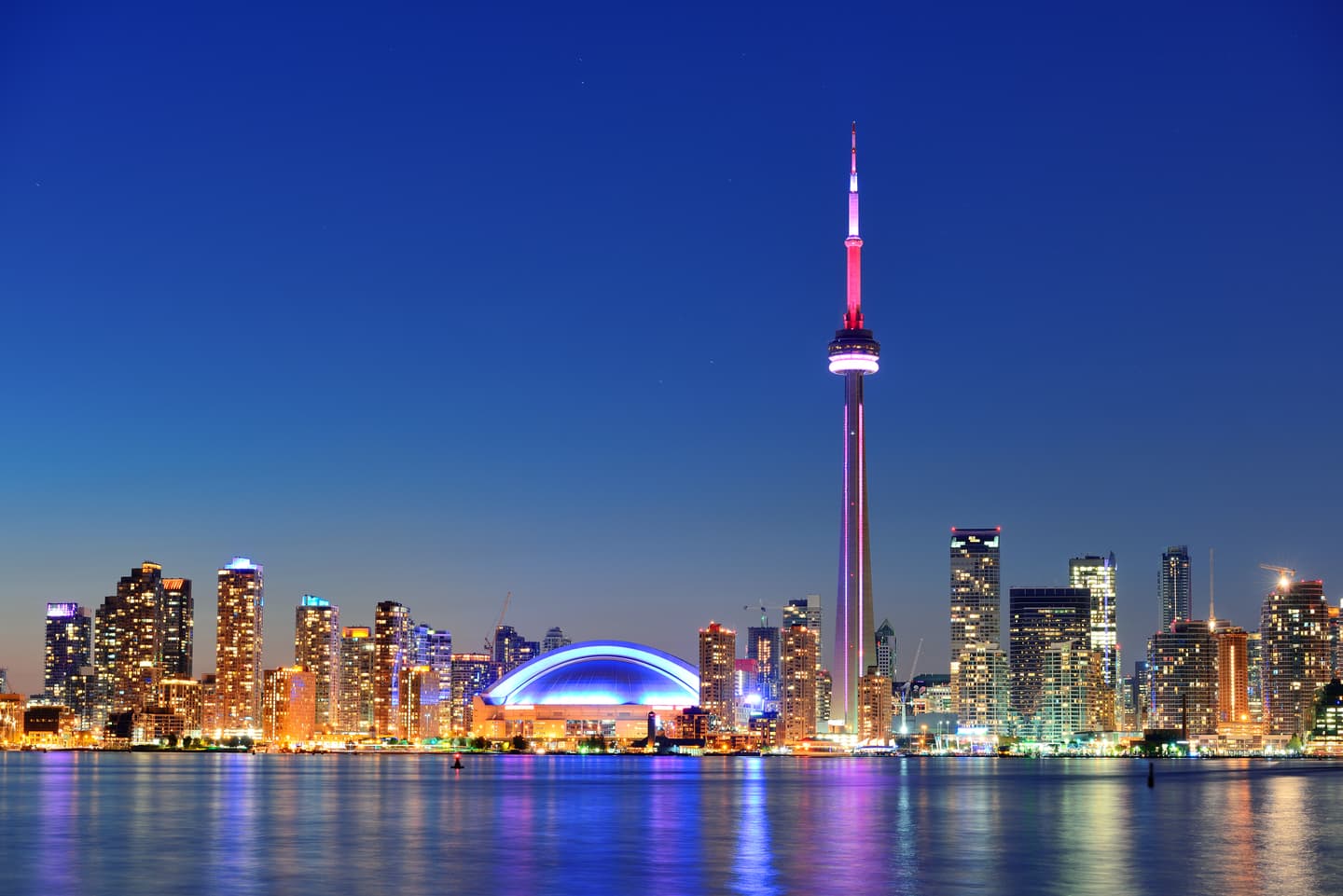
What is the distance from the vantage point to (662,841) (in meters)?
71.8

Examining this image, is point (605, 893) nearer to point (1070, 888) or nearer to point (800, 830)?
point (1070, 888)

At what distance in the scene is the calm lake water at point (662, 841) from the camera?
177 feet

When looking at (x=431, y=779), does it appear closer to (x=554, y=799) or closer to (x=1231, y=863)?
(x=554, y=799)

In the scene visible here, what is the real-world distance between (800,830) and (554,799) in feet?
138

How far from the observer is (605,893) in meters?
50.7

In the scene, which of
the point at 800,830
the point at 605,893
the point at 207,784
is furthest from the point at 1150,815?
the point at 207,784

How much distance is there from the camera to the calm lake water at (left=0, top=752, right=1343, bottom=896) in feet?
177

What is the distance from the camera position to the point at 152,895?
5009 cm

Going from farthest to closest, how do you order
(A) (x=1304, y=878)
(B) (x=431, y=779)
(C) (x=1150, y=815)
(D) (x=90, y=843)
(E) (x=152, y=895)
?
(B) (x=431, y=779), (C) (x=1150, y=815), (D) (x=90, y=843), (A) (x=1304, y=878), (E) (x=152, y=895)

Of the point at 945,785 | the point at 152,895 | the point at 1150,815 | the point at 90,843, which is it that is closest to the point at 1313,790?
the point at 945,785

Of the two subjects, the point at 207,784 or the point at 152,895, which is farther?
the point at 207,784

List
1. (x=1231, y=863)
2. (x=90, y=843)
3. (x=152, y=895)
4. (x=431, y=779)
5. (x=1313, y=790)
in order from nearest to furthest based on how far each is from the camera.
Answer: (x=152, y=895), (x=1231, y=863), (x=90, y=843), (x=1313, y=790), (x=431, y=779)

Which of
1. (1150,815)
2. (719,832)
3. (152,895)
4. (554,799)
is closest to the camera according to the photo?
(152,895)

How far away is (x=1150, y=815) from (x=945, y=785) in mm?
56040
